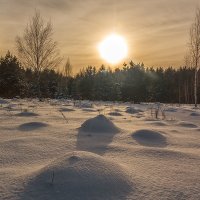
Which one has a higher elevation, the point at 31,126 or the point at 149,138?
the point at 31,126

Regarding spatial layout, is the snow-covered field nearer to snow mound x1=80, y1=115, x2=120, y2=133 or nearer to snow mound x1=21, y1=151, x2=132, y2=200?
snow mound x1=21, y1=151, x2=132, y2=200

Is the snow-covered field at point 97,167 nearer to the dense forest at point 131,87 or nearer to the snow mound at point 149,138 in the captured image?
the snow mound at point 149,138

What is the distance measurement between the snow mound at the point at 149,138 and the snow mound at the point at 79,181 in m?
1.24

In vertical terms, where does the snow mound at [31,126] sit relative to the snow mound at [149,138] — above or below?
above

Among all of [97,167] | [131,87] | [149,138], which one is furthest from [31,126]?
[131,87]

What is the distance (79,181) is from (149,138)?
1.85 m

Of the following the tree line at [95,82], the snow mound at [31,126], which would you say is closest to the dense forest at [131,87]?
the tree line at [95,82]

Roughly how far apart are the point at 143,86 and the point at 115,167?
1682 inches

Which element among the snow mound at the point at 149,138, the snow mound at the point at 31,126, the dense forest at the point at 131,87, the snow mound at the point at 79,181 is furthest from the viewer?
the dense forest at the point at 131,87

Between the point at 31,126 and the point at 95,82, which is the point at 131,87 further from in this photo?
the point at 31,126

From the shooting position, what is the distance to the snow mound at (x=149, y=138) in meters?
3.15

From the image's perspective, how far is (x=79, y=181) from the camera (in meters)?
1.70

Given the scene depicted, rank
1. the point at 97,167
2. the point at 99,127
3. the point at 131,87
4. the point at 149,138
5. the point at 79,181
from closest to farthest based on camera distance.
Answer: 1. the point at 79,181
2. the point at 97,167
3. the point at 149,138
4. the point at 99,127
5. the point at 131,87

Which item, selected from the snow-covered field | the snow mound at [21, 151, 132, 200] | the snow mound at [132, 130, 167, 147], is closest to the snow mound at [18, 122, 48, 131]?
the snow-covered field
